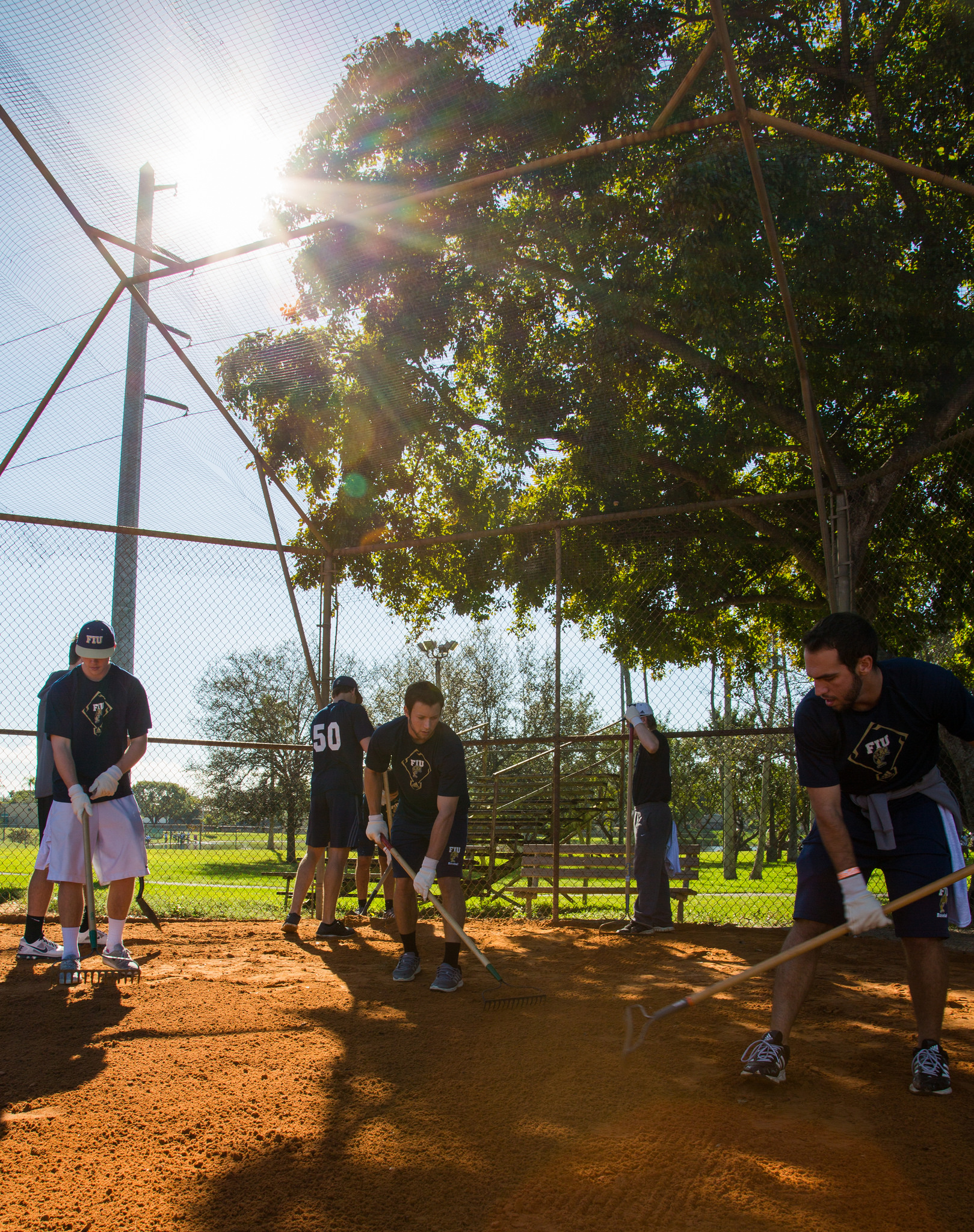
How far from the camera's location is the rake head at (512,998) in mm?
4191

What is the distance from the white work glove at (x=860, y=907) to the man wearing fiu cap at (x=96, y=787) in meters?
3.55

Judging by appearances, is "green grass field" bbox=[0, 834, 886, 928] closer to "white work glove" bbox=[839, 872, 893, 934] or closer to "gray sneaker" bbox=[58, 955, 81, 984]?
"gray sneaker" bbox=[58, 955, 81, 984]

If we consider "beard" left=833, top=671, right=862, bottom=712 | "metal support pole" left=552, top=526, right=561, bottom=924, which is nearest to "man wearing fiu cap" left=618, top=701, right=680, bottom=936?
"metal support pole" left=552, top=526, right=561, bottom=924

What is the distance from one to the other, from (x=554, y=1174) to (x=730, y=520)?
9.96 m

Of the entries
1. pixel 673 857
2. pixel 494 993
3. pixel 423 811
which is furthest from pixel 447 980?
pixel 673 857

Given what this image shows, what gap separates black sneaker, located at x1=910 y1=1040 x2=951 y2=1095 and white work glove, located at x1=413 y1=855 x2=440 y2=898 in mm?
2404

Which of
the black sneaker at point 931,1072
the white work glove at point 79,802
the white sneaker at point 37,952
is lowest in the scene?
the white sneaker at point 37,952

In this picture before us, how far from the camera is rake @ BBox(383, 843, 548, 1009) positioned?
13.8ft

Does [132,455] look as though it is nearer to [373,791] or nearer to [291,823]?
[373,791]

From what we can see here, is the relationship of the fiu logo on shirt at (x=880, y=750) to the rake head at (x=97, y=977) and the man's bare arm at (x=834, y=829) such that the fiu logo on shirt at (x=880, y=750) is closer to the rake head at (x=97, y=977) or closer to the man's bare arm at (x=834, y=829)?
the man's bare arm at (x=834, y=829)

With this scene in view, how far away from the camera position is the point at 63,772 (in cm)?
464

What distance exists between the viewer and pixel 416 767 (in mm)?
4805

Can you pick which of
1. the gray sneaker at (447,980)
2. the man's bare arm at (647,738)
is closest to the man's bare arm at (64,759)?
the gray sneaker at (447,980)

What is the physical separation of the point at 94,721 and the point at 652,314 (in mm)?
9621
